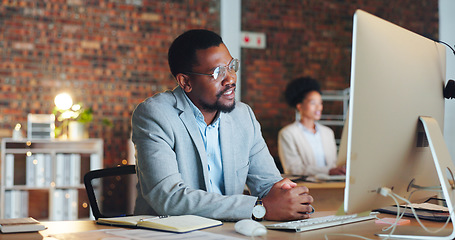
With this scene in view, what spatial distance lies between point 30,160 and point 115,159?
3.26 feet

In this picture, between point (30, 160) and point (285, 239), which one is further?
point (30, 160)

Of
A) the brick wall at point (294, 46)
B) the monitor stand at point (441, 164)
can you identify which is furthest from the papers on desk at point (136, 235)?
the brick wall at point (294, 46)

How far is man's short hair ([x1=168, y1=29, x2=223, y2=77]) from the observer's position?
206 cm

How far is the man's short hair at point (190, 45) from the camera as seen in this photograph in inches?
81.0

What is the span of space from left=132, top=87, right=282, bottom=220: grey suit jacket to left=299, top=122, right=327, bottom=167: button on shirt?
2644 millimetres

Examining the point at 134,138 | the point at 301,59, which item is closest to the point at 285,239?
the point at 134,138

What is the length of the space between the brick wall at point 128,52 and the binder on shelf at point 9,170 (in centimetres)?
47

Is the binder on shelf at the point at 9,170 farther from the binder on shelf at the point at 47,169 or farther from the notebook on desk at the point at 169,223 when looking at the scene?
the notebook on desk at the point at 169,223

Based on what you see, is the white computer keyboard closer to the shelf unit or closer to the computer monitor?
the computer monitor

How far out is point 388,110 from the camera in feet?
4.00

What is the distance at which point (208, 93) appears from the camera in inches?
81.6

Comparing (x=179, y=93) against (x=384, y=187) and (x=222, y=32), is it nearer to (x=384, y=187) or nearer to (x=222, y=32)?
(x=384, y=187)

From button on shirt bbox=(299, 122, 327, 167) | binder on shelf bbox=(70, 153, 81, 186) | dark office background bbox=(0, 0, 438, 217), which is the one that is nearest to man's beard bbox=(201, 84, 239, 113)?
button on shirt bbox=(299, 122, 327, 167)

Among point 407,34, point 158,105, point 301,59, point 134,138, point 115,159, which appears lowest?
point 115,159
